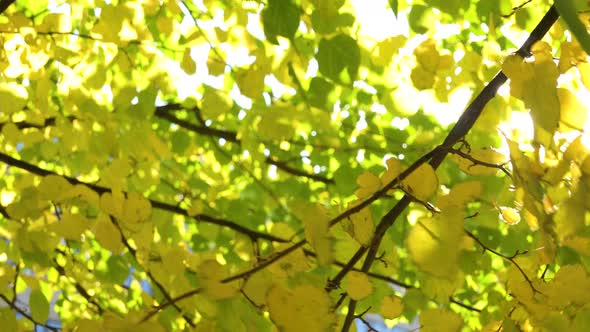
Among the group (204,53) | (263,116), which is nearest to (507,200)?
(263,116)

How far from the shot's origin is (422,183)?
618mm

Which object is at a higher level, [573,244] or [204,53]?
[204,53]

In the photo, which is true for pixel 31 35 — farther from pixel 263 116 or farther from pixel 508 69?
pixel 508 69

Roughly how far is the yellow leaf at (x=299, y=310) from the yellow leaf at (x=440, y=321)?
171 millimetres

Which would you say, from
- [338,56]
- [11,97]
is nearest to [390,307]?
[338,56]

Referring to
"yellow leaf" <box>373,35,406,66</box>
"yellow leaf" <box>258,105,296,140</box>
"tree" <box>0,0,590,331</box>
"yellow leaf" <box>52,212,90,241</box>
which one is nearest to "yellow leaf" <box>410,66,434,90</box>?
"tree" <box>0,0,590,331</box>

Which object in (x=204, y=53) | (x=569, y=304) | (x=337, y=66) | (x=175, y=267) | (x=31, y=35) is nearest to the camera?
(x=569, y=304)

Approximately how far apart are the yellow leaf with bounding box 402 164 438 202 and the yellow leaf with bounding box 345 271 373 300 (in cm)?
10

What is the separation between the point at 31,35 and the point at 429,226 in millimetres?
978

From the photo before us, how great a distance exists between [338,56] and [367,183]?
214mm

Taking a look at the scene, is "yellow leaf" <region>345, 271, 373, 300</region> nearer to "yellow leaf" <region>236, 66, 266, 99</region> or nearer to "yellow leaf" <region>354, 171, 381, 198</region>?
"yellow leaf" <region>354, 171, 381, 198</region>

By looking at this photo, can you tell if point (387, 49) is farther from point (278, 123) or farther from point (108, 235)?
point (108, 235)

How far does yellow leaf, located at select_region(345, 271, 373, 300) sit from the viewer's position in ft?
2.20

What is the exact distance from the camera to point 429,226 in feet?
1.86
